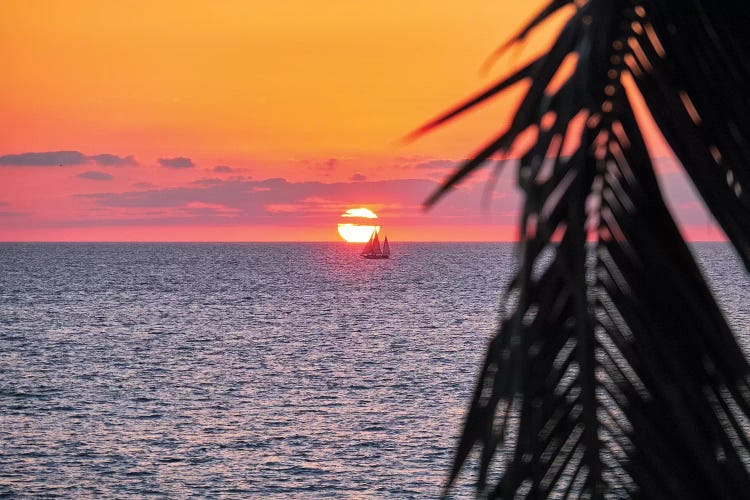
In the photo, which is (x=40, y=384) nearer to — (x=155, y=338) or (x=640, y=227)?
(x=155, y=338)

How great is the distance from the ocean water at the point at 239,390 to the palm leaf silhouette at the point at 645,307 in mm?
313

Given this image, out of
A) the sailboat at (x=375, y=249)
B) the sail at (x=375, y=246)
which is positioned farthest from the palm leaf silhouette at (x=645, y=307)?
the sail at (x=375, y=246)

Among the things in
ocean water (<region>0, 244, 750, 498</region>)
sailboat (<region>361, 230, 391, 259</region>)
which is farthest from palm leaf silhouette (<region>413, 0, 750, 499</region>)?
sailboat (<region>361, 230, 391, 259</region>)

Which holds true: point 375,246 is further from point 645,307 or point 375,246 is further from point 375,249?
point 645,307

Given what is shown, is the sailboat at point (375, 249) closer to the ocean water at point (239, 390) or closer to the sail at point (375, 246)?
the sail at point (375, 246)

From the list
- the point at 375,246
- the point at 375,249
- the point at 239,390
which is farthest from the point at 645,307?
the point at 375,249

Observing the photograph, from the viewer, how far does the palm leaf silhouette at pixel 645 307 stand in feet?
4.97

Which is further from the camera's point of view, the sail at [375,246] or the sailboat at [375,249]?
the sail at [375,246]

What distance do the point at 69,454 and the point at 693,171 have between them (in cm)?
4720

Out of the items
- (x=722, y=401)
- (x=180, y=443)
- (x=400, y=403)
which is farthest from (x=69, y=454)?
(x=722, y=401)

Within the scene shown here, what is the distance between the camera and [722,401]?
1.72 meters

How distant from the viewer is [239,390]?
2534 inches

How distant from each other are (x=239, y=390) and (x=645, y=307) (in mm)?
64205

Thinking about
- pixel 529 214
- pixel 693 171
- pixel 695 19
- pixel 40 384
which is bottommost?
pixel 40 384
